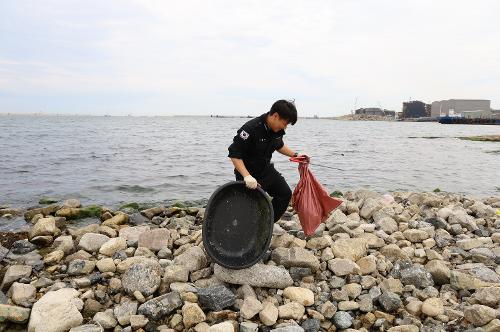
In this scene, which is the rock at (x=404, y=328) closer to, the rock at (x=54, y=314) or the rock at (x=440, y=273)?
the rock at (x=440, y=273)

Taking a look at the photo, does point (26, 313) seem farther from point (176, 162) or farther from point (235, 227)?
point (176, 162)

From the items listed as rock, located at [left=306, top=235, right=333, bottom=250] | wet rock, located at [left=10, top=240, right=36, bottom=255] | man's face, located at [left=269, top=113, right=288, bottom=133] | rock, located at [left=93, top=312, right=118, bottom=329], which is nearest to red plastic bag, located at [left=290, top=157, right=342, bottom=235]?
rock, located at [left=306, top=235, right=333, bottom=250]

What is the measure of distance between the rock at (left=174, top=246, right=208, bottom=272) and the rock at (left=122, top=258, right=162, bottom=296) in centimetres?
33

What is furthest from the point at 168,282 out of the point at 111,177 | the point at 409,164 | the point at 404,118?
the point at 404,118

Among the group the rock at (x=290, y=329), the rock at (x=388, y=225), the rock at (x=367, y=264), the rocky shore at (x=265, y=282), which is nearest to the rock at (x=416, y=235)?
the rocky shore at (x=265, y=282)

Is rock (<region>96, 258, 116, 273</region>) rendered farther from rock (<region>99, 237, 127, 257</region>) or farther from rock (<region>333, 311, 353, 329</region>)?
rock (<region>333, 311, 353, 329</region>)

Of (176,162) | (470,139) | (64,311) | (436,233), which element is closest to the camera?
(64,311)

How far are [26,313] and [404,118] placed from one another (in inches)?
6334

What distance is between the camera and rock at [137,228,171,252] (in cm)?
533

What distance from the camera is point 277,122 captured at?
4371 mm

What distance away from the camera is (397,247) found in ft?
16.7

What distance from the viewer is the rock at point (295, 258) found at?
454 centimetres

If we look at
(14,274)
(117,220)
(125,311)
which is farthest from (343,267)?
(117,220)

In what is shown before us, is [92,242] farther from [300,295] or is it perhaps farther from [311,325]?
[311,325]
